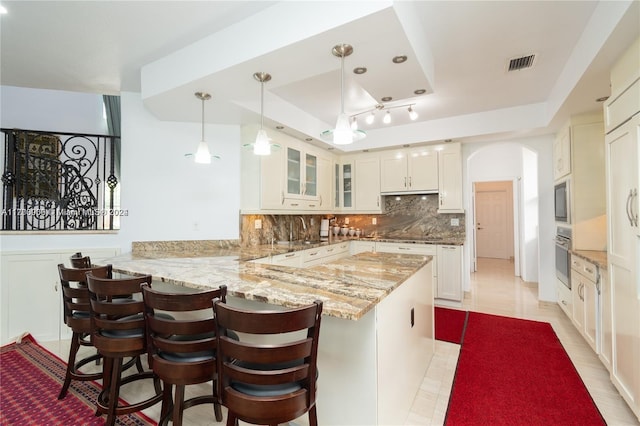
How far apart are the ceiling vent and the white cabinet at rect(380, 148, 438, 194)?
5.68 ft

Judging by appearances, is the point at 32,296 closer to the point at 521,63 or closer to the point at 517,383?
the point at 517,383

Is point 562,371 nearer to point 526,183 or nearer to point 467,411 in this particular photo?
point 467,411

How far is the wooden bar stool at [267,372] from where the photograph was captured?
3.44 feet

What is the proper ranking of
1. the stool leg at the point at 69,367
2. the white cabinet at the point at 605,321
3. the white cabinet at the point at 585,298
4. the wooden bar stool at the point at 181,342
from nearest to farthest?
the wooden bar stool at the point at 181,342
the stool leg at the point at 69,367
the white cabinet at the point at 605,321
the white cabinet at the point at 585,298

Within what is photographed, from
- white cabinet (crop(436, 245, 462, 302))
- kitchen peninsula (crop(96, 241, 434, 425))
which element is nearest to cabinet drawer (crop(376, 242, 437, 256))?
white cabinet (crop(436, 245, 462, 302))

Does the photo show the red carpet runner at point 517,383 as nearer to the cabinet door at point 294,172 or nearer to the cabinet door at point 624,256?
the cabinet door at point 624,256

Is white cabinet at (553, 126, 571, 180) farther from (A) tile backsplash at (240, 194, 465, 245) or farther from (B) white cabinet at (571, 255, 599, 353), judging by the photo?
(A) tile backsplash at (240, 194, 465, 245)

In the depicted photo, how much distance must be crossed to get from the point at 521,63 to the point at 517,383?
2.70m

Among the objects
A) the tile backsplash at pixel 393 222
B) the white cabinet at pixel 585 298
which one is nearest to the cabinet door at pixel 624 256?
the white cabinet at pixel 585 298

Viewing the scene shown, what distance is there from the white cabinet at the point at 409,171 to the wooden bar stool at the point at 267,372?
148 inches

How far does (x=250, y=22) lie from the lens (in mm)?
2014

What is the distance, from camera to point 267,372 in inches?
42.2

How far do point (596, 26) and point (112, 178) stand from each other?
459cm

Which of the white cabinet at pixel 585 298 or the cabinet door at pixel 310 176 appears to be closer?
the white cabinet at pixel 585 298
